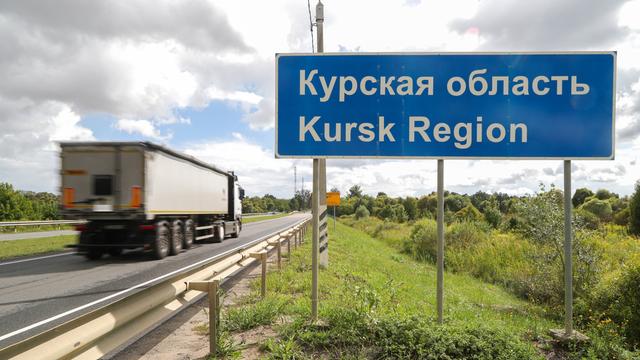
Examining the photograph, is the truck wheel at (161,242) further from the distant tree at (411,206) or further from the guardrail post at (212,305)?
the distant tree at (411,206)

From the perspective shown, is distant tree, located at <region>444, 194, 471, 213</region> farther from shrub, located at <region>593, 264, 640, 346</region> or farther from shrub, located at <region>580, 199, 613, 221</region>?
shrub, located at <region>593, 264, 640, 346</region>

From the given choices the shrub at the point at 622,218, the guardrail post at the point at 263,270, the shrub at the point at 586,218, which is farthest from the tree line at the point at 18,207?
the shrub at the point at 622,218

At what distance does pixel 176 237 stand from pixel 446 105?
11.0 meters

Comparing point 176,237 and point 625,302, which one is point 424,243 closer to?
point 176,237

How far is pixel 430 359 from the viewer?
141 inches

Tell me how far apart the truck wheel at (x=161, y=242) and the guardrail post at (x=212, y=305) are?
863 centimetres

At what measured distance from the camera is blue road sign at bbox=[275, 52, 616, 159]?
443cm

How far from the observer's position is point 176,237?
1317 cm

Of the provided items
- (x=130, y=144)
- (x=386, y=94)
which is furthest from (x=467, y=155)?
(x=130, y=144)

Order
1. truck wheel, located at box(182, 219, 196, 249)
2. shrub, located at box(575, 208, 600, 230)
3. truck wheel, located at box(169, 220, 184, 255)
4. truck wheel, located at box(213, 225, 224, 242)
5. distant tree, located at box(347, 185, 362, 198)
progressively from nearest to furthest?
shrub, located at box(575, 208, 600, 230) → truck wheel, located at box(169, 220, 184, 255) → truck wheel, located at box(182, 219, 196, 249) → truck wheel, located at box(213, 225, 224, 242) → distant tree, located at box(347, 185, 362, 198)

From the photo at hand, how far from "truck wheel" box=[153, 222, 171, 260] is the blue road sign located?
853 centimetres

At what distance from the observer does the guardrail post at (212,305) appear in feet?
12.3

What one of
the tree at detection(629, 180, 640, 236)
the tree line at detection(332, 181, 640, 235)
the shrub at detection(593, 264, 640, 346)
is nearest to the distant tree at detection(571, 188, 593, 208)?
the tree line at detection(332, 181, 640, 235)

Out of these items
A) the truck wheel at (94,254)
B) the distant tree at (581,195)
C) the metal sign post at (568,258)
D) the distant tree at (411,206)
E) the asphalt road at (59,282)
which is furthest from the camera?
the distant tree at (411,206)
